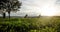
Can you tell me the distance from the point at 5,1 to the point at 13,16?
21cm

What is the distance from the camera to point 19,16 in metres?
1.87

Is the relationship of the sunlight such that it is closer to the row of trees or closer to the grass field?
the grass field

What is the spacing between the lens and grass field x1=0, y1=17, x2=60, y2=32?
6.05ft

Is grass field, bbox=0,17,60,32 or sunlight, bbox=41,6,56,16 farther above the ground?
sunlight, bbox=41,6,56,16

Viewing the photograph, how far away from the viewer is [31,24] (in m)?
1.91

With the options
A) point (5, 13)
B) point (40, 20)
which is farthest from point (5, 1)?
point (40, 20)

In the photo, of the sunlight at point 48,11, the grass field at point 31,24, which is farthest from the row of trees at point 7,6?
the sunlight at point 48,11

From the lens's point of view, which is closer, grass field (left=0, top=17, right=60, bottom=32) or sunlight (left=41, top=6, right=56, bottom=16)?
grass field (left=0, top=17, right=60, bottom=32)

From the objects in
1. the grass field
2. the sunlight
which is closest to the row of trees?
the grass field

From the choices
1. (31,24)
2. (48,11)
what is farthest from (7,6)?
(48,11)

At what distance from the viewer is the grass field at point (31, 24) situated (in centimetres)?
184

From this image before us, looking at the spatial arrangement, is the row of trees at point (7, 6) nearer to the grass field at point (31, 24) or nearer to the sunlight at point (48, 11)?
the grass field at point (31, 24)

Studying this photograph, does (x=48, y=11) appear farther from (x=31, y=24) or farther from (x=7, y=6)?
(x=7, y=6)

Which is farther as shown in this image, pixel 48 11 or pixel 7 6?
pixel 48 11
